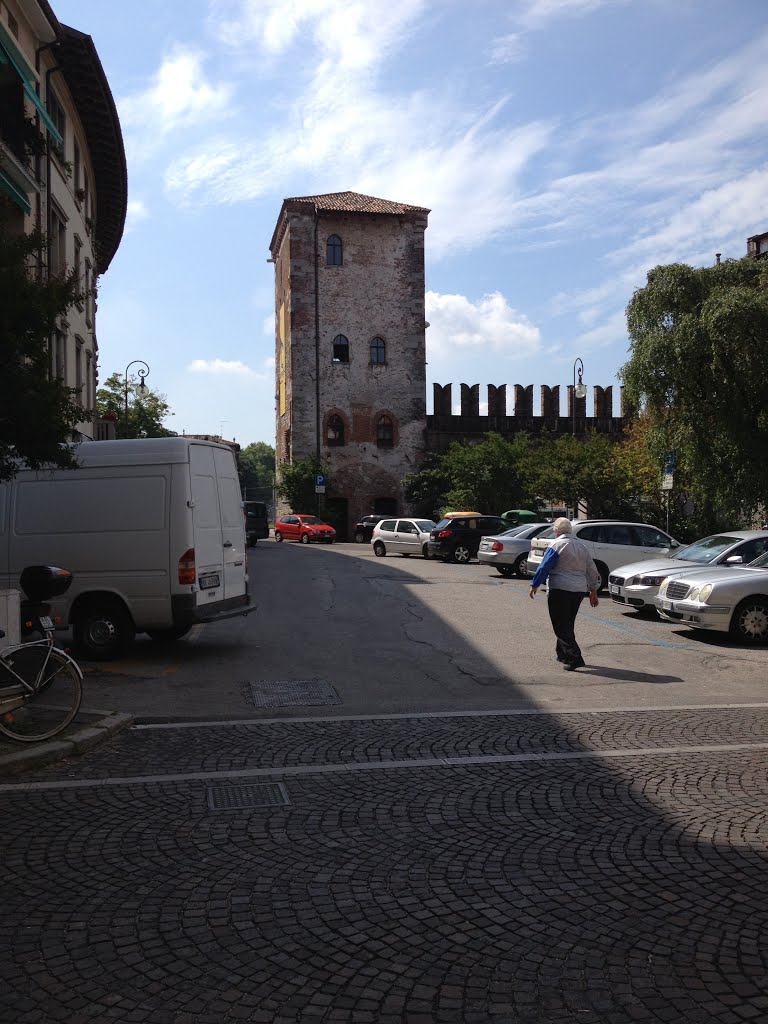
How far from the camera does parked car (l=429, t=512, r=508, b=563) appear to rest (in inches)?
1228

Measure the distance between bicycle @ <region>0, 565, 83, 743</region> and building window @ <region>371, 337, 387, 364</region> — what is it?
5265 centimetres

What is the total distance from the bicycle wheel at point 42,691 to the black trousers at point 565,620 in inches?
217

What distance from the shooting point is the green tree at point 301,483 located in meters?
56.1

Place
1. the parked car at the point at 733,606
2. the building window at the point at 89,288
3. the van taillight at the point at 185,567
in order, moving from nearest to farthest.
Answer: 1. the van taillight at the point at 185,567
2. the parked car at the point at 733,606
3. the building window at the point at 89,288

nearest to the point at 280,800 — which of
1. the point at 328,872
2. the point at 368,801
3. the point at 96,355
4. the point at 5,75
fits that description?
the point at 368,801

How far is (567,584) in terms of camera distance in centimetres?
1075

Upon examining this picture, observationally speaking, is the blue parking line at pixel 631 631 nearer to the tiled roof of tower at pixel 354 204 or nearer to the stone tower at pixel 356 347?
the stone tower at pixel 356 347

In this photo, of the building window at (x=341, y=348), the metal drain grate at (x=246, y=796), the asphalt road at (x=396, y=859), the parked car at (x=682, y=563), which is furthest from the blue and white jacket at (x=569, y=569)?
the building window at (x=341, y=348)

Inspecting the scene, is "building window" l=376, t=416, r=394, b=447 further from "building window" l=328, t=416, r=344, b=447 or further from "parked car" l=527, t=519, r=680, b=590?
"parked car" l=527, t=519, r=680, b=590

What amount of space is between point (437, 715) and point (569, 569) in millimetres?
3209

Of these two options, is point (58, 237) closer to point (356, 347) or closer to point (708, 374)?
point (708, 374)

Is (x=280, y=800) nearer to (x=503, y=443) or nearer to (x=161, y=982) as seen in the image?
(x=161, y=982)

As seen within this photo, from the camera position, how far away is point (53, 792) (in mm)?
5848

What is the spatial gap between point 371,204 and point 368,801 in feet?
191
